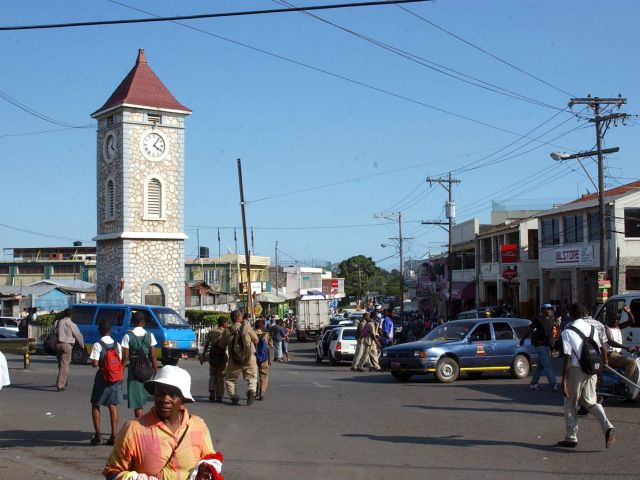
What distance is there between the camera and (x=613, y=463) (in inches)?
388

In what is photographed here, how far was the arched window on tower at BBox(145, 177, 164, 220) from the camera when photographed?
4462 cm

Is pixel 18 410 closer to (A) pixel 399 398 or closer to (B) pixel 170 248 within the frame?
(A) pixel 399 398

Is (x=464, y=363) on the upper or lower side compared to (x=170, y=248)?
lower

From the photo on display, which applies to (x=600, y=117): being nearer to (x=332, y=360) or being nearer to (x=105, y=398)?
(x=332, y=360)

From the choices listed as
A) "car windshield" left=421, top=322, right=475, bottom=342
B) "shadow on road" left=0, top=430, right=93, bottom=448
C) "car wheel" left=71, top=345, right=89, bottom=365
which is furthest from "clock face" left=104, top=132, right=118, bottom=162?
"shadow on road" left=0, top=430, right=93, bottom=448

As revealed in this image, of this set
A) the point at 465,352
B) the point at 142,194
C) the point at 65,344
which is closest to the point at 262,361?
the point at 65,344

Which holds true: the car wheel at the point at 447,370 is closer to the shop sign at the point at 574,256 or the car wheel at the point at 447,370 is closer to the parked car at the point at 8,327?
the shop sign at the point at 574,256

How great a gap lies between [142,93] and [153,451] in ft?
138

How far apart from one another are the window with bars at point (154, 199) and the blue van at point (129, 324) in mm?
14923

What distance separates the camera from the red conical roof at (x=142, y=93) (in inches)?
1740

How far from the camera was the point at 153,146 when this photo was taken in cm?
4478

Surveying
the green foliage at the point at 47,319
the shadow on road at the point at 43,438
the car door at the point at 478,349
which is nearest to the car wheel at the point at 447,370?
the car door at the point at 478,349

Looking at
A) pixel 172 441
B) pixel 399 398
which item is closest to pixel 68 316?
pixel 399 398

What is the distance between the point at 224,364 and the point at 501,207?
185 feet
